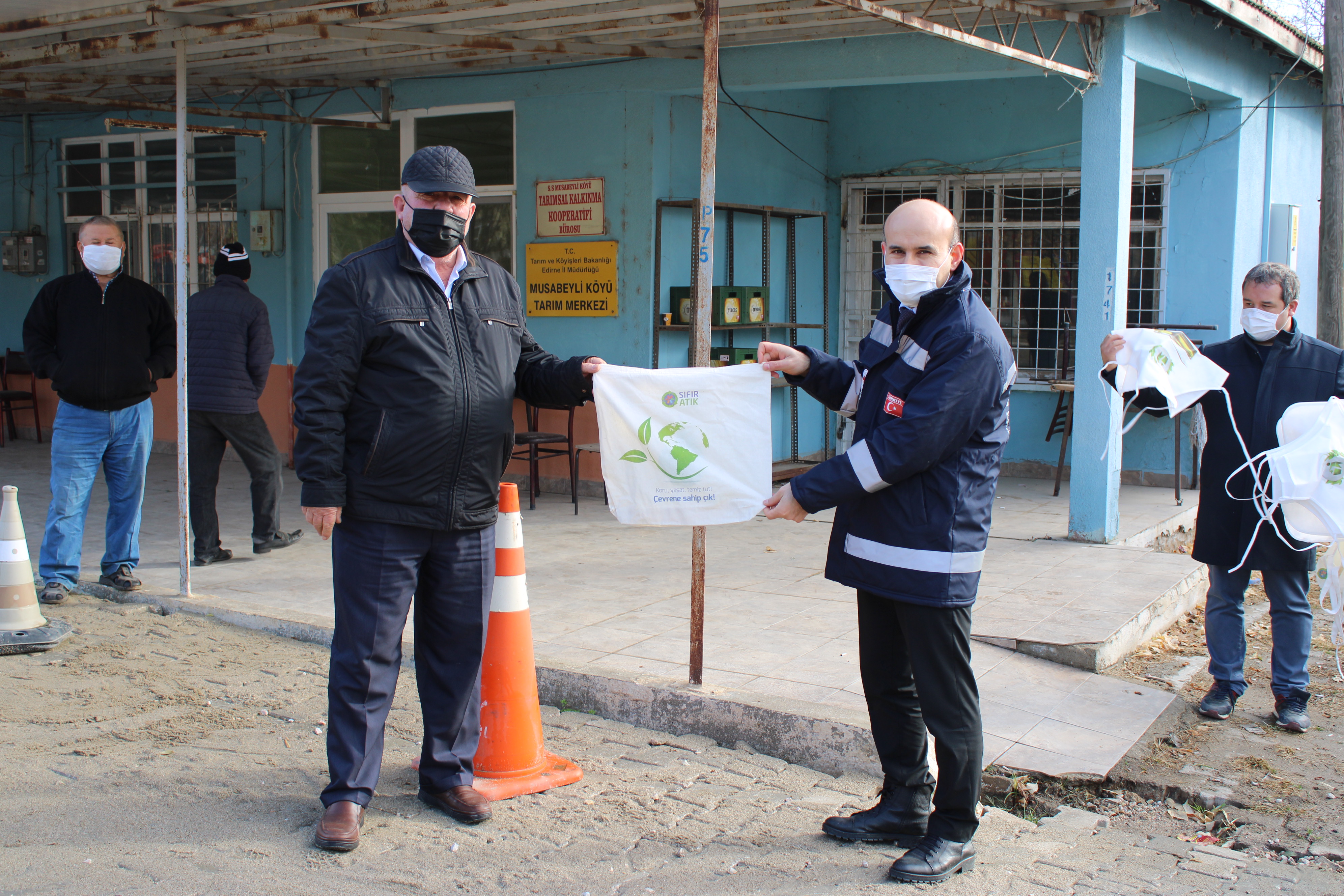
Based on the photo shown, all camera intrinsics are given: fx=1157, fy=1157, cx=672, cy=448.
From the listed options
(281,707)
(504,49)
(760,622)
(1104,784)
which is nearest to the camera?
(1104,784)

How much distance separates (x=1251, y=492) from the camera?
494cm

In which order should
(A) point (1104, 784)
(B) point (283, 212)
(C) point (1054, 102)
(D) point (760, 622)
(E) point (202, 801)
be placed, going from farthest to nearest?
(B) point (283, 212)
(C) point (1054, 102)
(D) point (760, 622)
(A) point (1104, 784)
(E) point (202, 801)

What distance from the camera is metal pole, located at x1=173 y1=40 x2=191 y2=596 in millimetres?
6297

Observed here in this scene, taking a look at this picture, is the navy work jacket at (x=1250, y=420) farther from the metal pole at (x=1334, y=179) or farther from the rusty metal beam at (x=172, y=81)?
the rusty metal beam at (x=172, y=81)

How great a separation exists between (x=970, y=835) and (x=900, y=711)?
0.41 meters

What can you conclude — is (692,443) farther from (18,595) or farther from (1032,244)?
(1032,244)

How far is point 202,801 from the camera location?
12.8 feet

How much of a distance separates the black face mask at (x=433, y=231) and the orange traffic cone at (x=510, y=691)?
2.78 ft

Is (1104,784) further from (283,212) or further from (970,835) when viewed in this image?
(283,212)

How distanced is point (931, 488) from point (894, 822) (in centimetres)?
110

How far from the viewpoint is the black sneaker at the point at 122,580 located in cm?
658

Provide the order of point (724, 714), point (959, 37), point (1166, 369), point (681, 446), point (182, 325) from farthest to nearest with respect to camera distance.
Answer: point (959, 37) → point (182, 325) → point (1166, 369) → point (724, 714) → point (681, 446)

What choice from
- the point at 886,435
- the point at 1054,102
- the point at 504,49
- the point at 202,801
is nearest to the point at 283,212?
the point at 504,49

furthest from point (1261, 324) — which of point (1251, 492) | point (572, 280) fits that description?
point (572, 280)
